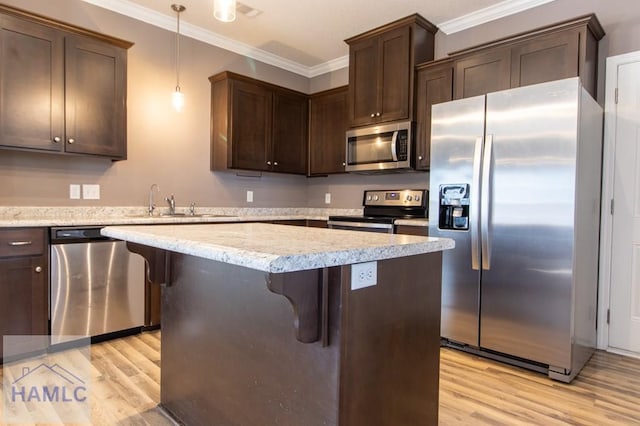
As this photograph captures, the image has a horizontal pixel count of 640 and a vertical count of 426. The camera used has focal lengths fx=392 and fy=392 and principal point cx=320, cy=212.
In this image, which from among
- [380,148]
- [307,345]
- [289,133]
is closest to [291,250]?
[307,345]

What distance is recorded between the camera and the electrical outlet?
1.15 meters

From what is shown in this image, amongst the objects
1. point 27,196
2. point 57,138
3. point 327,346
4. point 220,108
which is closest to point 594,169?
point 327,346

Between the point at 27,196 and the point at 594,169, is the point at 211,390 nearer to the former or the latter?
the point at 27,196

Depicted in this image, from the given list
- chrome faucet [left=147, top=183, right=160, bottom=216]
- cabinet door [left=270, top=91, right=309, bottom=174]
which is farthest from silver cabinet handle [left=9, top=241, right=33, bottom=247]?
cabinet door [left=270, top=91, right=309, bottom=174]

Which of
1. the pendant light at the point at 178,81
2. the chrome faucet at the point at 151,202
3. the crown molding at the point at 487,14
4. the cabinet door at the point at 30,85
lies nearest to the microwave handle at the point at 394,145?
the crown molding at the point at 487,14

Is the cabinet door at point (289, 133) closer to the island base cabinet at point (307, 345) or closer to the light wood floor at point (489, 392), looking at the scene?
the light wood floor at point (489, 392)

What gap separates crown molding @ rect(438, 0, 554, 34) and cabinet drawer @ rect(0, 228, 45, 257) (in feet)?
12.3

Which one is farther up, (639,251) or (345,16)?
(345,16)

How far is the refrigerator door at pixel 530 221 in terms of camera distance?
233 centimetres

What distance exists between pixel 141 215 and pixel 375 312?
284 centimetres

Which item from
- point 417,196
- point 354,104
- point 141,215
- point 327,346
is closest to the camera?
point 327,346

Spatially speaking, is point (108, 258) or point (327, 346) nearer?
point (327, 346)

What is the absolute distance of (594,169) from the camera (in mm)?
2695

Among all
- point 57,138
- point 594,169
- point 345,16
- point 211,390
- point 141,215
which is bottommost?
point 211,390
